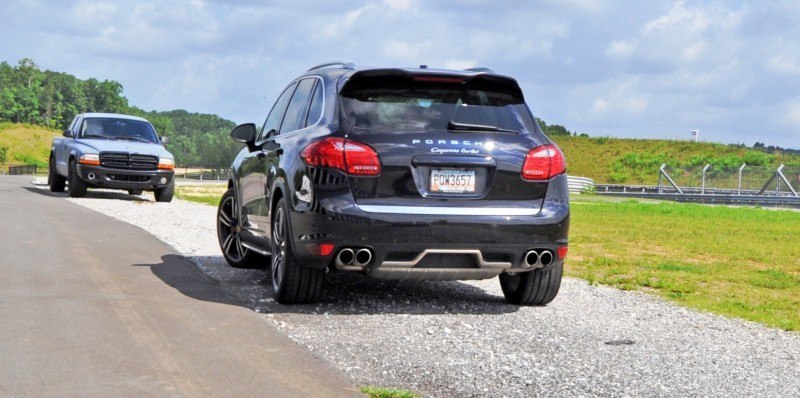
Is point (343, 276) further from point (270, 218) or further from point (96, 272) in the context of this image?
point (96, 272)

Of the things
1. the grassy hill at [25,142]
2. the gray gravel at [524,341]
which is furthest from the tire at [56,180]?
the grassy hill at [25,142]

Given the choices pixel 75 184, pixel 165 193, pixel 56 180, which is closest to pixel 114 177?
pixel 75 184

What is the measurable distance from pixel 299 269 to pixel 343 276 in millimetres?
2158

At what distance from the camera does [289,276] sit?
7.96m

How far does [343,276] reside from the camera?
398 inches

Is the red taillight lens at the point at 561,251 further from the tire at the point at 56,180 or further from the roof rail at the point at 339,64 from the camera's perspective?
the tire at the point at 56,180

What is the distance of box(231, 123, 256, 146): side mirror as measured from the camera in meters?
9.88

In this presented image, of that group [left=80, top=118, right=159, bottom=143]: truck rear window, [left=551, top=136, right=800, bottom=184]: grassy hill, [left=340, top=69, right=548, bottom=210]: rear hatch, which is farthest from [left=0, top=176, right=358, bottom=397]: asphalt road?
[left=551, top=136, right=800, bottom=184]: grassy hill

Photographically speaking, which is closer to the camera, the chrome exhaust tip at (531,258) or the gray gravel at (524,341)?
the gray gravel at (524,341)

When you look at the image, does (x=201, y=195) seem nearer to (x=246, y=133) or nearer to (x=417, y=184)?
(x=246, y=133)

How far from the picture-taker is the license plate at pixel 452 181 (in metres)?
7.62

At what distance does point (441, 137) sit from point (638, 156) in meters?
87.0

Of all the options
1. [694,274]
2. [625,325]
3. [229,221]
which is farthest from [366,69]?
[694,274]

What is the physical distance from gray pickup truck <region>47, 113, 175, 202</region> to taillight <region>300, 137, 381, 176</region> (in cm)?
1653
